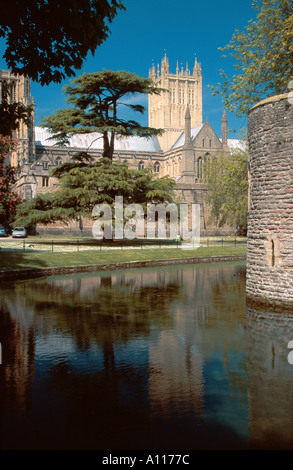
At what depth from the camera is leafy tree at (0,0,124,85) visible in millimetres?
6898

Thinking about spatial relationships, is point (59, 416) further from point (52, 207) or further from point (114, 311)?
point (52, 207)

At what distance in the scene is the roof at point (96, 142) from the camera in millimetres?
87312

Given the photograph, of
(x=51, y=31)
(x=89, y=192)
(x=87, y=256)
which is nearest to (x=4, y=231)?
(x=89, y=192)

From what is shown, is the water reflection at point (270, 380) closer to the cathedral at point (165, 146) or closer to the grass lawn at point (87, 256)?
the grass lawn at point (87, 256)

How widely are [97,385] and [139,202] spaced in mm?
26361

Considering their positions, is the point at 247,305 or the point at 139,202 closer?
the point at 247,305

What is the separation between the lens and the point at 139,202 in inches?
1287

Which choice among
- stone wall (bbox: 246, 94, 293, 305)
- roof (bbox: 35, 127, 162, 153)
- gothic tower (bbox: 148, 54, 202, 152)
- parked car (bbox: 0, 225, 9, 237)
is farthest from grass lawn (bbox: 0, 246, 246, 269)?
gothic tower (bbox: 148, 54, 202, 152)

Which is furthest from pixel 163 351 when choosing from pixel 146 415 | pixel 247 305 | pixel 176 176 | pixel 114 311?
pixel 176 176

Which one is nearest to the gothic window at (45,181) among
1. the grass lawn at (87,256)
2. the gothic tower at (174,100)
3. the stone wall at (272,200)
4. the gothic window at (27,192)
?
the gothic window at (27,192)

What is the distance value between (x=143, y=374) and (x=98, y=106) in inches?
1155

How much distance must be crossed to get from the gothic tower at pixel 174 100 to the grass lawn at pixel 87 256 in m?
79.6

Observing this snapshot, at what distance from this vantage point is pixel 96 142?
9350cm

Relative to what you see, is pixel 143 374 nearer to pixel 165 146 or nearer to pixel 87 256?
pixel 87 256
